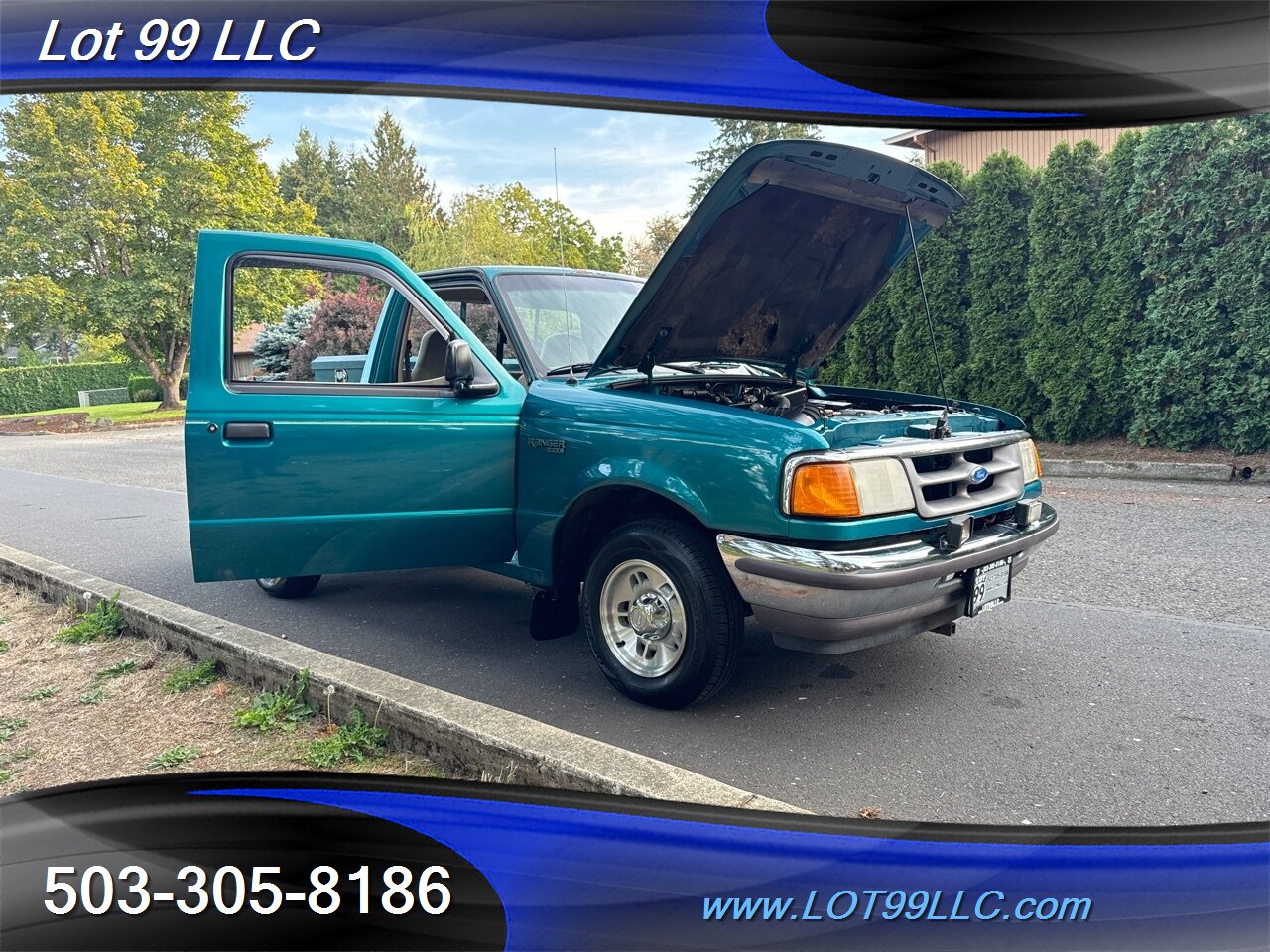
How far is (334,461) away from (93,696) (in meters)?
1.50

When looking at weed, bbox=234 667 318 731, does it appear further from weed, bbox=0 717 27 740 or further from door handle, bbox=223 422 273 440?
door handle, bbox=223 422 273 440

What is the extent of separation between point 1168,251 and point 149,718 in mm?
10761

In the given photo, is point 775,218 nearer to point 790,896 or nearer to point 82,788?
point 790,896

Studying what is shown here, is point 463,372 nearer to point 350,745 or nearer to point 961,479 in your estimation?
point 350,745

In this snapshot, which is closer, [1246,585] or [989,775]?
[989,775]

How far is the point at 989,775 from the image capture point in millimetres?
2859

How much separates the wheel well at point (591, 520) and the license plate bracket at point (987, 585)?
1.22 meters

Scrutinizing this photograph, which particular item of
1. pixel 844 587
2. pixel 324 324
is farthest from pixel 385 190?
pixel 844 587

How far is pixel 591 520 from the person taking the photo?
3793 mm

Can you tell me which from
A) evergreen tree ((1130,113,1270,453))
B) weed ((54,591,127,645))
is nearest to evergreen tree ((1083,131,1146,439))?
evergreen tree ((1130,113,1270,453))

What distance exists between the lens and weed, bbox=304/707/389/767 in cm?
296

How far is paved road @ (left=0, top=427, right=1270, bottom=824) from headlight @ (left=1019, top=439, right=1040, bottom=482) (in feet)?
2.87

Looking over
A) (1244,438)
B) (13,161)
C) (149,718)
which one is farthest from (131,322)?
(1244,438)

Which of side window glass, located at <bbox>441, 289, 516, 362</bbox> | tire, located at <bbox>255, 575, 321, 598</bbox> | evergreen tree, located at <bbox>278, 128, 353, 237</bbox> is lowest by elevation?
tire, located at <bbox>255, 575, 321, 598</bbox>
